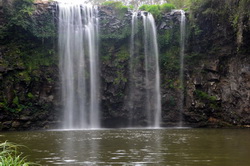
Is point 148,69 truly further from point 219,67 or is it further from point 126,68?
point 219,67

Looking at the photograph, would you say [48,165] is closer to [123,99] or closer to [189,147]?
[189,147]

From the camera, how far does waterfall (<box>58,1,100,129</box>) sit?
20922 millimetres

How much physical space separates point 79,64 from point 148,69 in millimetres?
5910

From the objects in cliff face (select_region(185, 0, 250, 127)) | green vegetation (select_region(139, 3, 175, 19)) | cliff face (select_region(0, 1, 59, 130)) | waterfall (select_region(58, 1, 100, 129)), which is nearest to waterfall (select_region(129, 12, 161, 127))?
green vegetation (select_region(139, 3, 175, 19))

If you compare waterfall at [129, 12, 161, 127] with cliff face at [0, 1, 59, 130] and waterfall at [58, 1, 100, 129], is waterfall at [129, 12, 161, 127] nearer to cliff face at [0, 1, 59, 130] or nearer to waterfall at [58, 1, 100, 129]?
waterfall at [58, 1, 100, 129]

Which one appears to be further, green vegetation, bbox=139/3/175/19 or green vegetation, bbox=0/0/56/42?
green vegetation, bbox=139/3/175/19

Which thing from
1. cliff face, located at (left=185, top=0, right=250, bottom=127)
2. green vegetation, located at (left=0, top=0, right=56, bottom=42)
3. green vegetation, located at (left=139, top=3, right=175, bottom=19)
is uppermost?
green vegetation, located at (left=139, top=3, right=175, bottom=19)

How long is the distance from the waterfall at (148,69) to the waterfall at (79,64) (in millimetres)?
3131

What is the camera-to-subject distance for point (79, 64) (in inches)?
858

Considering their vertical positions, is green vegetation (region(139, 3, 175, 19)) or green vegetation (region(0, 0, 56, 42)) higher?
green vegetation (region(139, 3, 175, 19))

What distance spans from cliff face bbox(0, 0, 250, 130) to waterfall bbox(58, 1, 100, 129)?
61cm

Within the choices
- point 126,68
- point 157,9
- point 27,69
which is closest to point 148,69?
point 126,68

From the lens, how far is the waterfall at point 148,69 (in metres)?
21.7

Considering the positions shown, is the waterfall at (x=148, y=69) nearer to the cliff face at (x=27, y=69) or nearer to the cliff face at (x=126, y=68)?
the cliff face at (x=126, y=68)
